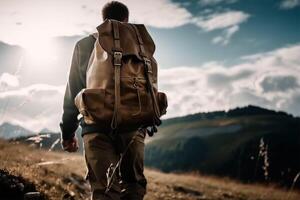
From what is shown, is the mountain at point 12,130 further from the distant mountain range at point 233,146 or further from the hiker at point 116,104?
the distant mountain range at point 233,146

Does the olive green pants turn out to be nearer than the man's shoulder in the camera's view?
Yes

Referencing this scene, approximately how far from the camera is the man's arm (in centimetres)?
399

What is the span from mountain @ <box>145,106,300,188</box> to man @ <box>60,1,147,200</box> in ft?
167

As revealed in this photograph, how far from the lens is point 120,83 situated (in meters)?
3.60

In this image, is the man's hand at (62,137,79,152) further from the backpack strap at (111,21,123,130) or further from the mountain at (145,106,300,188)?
the mountain at (145,106,300,188)

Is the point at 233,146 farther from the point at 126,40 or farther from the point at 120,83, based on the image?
the point at 120,83

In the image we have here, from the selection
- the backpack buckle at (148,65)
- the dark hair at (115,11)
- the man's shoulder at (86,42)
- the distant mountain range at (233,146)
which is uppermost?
the dark hair at (115,11)

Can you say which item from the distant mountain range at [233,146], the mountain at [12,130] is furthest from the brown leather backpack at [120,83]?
the distant mountain range at [233,146]

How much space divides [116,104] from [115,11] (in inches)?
37.9

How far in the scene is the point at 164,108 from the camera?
157 inches

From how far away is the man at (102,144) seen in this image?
362cm

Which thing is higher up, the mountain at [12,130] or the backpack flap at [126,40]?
the backpack flap at [126,40]

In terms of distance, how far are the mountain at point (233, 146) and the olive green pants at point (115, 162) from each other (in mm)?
51098

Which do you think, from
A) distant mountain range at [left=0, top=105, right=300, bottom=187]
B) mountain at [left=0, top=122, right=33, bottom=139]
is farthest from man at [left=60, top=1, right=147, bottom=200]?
distant mountain range at [left=0, top=105, right=300, bottom=187]
